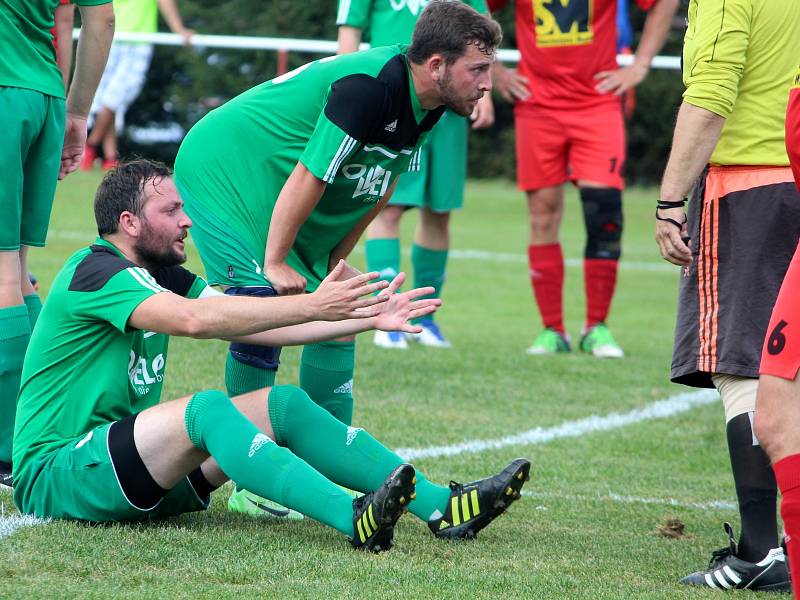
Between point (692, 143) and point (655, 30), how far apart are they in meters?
5.12

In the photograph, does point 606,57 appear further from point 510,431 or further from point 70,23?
point 70,23

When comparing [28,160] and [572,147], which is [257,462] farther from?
[572,147]

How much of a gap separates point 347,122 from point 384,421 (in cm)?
219

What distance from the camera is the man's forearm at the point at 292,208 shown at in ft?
13.9

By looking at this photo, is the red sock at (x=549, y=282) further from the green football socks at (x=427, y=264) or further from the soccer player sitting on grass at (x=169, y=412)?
the soccer player sitting on grass at (x=169, y=412)

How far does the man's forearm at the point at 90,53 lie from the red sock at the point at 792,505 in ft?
10.1

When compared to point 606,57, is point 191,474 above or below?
below

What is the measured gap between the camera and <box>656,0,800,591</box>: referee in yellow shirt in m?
3.81

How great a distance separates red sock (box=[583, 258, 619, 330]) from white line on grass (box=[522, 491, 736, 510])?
11.4 ft

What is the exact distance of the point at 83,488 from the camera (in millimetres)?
3924

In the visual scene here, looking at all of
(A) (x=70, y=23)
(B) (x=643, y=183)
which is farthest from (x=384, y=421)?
(B) (x=643, y=183)

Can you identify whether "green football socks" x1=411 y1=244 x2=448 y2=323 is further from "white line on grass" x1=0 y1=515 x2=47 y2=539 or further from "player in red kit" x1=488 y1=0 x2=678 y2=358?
"white line on grass" x1=0 y1=515 x2=47 y2=539

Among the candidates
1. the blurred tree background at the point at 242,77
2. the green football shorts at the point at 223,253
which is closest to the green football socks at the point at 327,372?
the green football shorts at the point at 223,253

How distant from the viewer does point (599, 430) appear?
246 inches
